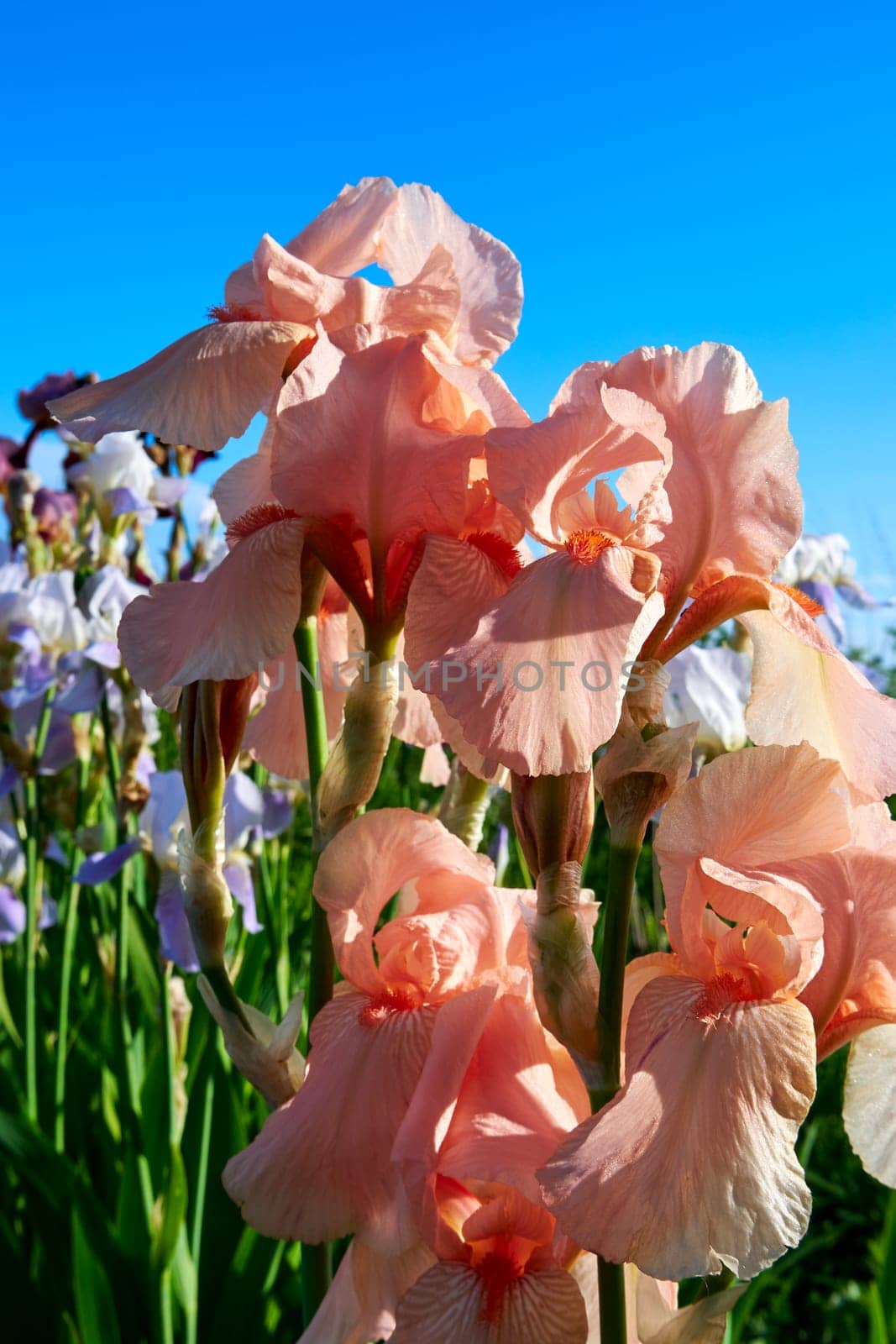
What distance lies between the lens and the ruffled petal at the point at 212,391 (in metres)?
0.95

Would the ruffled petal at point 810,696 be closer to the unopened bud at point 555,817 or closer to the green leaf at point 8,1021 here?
the unopened bud at point 555,817

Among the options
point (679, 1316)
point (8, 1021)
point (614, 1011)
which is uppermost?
point (614, 1011)

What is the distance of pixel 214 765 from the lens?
1018mm

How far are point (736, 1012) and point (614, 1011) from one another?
88 millimetres

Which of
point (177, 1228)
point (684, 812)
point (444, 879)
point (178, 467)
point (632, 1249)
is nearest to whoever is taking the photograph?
point (632, 1249)

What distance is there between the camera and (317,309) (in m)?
0.99

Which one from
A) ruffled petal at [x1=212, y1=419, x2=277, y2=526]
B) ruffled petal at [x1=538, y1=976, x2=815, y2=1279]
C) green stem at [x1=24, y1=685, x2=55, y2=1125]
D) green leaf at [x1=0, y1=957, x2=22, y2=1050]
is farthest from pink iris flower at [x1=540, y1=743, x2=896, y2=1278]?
green leaf at [x1=0, y1=957, x2=22, y2=1050]

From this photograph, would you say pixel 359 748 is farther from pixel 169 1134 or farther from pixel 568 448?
pixel 169 1134

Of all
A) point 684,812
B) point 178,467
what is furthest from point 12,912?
point 684,812

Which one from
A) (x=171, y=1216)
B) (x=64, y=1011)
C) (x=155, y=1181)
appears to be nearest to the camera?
(x=171, y=1216)

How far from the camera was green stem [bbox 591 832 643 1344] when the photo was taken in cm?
78

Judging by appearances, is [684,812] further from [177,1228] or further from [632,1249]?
[177,1228]

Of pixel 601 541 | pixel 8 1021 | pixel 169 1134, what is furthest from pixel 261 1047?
pixel 8 1021

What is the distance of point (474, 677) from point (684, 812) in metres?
0.18
